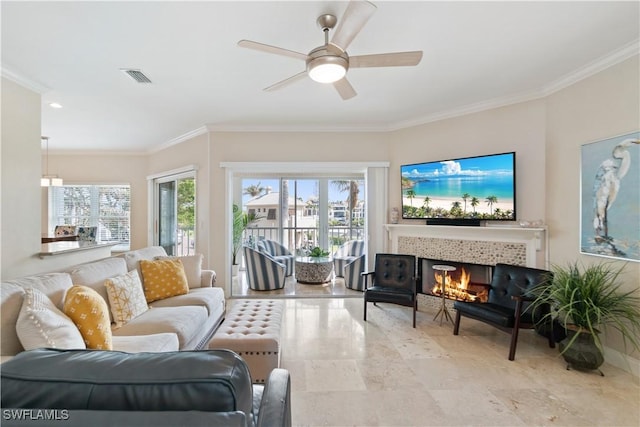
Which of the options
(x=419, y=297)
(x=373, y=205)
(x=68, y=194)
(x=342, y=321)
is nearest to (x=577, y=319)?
(x=419, y=297)

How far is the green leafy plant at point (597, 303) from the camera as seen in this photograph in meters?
2.49

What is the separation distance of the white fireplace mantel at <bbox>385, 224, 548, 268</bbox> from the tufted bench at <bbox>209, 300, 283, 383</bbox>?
2534mm

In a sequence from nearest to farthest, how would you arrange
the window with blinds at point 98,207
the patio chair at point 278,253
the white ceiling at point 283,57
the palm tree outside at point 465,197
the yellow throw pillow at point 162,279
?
the white ceiling at point 283,57, the yellow throw pillow at point 162,279, the palm tree outside at point 465,197, the patio chair at point 278,253, the window with blinds at point 98,207

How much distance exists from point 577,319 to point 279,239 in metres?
5.76

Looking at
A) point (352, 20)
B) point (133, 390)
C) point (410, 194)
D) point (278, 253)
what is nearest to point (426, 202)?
point (410, 194)

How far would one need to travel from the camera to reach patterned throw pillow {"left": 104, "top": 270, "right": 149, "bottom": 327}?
7.95ft

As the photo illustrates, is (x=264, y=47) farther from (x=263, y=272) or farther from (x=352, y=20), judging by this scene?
(x=263, y=272)

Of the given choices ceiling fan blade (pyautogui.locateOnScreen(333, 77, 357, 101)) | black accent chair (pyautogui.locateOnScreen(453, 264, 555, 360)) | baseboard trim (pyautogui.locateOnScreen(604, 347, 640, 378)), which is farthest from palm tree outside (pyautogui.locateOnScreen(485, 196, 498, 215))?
ceiling fan blade (pyautogui.locateOnScreen(333, 77, 357, 101))

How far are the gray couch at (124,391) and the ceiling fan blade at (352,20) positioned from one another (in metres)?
1.77

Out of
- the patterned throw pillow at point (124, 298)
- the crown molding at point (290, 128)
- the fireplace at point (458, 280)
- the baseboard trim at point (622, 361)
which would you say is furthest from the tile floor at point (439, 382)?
the crown molding at point (290, 128)

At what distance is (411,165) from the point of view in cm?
436

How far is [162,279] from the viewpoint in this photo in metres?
3.15

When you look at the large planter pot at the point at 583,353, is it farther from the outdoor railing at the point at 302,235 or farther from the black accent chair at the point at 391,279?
the outdoor railing at the point at 302,235

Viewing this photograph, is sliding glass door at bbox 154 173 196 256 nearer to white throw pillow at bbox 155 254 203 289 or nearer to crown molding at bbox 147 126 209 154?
crown molding at bbox 147 126 209 154
